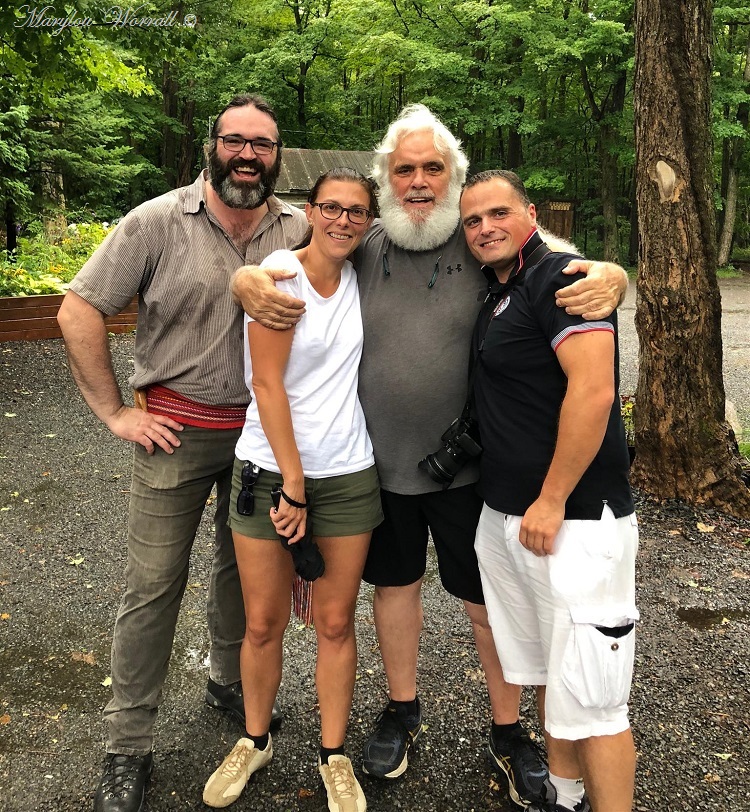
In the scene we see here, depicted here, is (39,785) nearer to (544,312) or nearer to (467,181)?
(544,312)

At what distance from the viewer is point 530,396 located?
86.6 inches

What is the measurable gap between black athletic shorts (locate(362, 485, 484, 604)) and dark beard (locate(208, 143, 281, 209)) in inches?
44.6

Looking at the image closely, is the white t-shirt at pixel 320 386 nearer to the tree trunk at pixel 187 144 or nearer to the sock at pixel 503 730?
the sock at pixel 503 730

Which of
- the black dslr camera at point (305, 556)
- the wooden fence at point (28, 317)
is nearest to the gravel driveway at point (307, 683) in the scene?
the black dslr camera at point (305, 556)

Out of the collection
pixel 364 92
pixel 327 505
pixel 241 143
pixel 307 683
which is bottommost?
pixel 307 683

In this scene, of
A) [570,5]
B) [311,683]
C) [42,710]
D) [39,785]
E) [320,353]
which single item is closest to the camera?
[320,353]

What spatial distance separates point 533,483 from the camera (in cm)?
222

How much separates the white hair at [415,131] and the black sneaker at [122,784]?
2.23 meters

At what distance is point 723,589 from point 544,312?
281cm

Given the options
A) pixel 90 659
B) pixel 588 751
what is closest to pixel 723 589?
pixel 588 751

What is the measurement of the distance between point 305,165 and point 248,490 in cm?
1341

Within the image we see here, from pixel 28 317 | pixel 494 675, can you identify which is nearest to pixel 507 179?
pixel 494 675

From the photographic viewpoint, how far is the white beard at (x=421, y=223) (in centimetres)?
246

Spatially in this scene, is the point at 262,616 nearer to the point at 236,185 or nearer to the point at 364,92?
the point at 236,185
